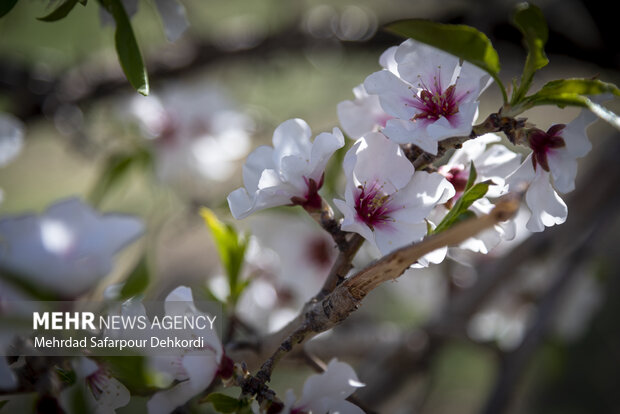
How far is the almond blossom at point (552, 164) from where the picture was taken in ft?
1.34

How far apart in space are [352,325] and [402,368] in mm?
133

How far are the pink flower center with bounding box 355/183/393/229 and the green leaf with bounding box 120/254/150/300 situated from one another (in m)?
0.24

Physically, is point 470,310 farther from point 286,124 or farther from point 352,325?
point 286,124

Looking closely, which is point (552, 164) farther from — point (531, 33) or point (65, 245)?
point (65, 245)

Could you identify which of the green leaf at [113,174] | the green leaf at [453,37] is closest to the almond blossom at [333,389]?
the green leaf at [453,37]

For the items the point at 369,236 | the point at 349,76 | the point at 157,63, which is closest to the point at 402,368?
Result: the point at 369,236

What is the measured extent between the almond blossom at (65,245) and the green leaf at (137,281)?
0.26 ft

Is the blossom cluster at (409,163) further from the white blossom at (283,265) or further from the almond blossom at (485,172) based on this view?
the white blossom at (283,265)

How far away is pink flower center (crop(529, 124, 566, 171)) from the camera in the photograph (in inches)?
15.9

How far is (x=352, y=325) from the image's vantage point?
104 cm

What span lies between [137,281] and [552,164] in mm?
395

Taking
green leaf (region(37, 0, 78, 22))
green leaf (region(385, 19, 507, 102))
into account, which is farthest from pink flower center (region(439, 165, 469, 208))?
green leaf (region(37, 0, 78, 22))

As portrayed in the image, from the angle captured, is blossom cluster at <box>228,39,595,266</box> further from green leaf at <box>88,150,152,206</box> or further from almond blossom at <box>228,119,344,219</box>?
green leaf at <box>88,150,152,206</box>

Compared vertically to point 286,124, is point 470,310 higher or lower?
lower
